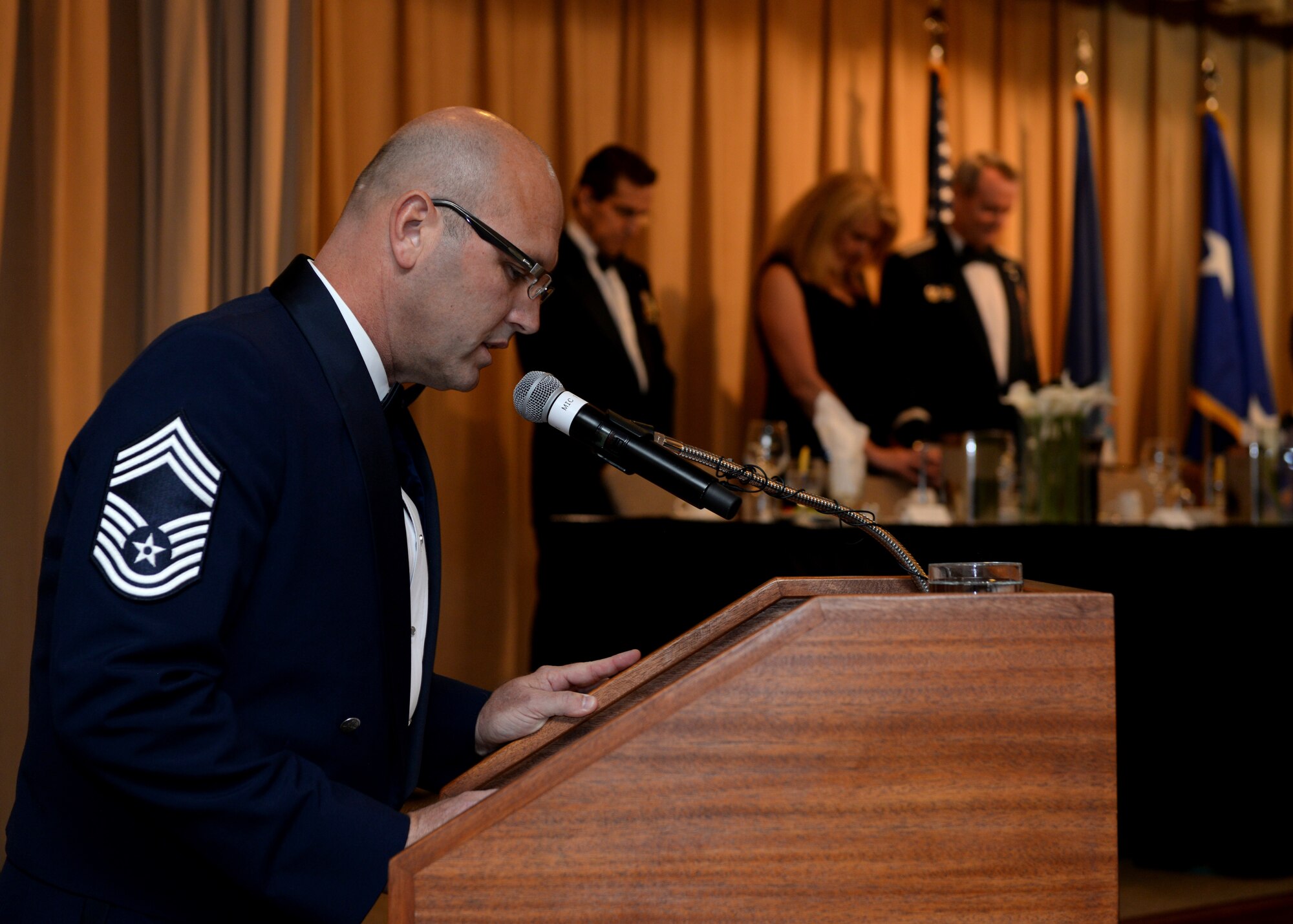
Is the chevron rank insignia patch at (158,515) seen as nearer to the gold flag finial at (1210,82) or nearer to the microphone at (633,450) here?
the microphone at (633,450)

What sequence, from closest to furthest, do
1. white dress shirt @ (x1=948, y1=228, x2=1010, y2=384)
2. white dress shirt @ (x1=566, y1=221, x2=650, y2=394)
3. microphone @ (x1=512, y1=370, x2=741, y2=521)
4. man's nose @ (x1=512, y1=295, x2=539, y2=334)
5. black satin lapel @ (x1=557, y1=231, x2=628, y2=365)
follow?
microphone @ (x1=512, y1=370, x2=741, y2=521) < man's nose @ (x1=512, y1=295, x2=539, y2=334) < black satin lapel @ (x1=557, y1=231, x2=628, y2=365) < white dress shirt @ (x1=566, y1=221, x2=650, y2=394) < white dress shirt @ (x1=948, y1=228, x2=1010, y2=384)

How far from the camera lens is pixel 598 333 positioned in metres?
4.21

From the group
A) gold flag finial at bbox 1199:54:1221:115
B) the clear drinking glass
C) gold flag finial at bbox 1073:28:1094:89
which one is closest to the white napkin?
the clear drinking glass

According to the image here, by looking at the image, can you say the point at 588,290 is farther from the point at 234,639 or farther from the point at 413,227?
the point at 234,639

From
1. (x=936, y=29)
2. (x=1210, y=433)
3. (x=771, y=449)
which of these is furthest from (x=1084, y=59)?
(x=771, y=449)

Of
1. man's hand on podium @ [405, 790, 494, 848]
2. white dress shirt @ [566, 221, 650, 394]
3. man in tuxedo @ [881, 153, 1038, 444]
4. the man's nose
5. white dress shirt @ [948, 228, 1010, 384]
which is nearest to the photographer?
man's hand on podium @ [405, 790, 494, 848]

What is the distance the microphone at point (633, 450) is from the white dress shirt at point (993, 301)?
12.7 feet

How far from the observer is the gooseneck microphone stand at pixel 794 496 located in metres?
1.05

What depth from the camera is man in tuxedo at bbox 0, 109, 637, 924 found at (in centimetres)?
91

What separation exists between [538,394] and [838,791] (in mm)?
508

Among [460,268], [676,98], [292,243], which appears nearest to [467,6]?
[676,98]

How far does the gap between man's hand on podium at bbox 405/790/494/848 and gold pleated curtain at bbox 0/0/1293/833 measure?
2.64 meters

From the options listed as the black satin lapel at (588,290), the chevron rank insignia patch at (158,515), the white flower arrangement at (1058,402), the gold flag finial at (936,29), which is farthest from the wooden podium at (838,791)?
the gold flag finial at (936,29)

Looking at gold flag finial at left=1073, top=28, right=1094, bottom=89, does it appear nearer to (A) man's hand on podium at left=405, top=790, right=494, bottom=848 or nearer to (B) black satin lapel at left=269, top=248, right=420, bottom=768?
(B) black satin lapel at left=269, top=248, right=420, bottom=768
